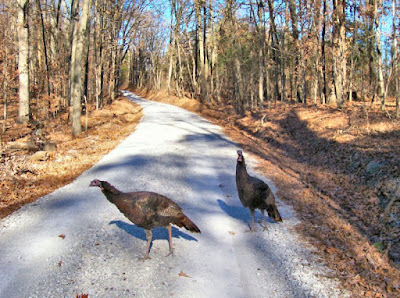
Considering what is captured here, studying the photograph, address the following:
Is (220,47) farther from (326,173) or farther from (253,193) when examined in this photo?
(253,193)

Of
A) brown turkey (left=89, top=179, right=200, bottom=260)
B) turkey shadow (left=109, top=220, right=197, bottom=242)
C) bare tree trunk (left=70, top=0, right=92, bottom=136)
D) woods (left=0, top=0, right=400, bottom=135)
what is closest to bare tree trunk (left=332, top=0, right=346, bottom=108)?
woods (left=0, top=0, right=400, bottom=135)

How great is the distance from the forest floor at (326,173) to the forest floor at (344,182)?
0.02 metres

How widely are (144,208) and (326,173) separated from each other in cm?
856

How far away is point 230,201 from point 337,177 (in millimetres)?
4785

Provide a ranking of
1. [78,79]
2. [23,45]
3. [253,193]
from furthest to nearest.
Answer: [23,45], [78,79], [253,193]

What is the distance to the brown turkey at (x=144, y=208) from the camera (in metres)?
5.30

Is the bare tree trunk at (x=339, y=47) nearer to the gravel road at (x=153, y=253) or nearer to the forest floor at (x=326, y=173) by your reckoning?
the forest floor at (x=326, y=173)

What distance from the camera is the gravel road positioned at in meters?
4.78

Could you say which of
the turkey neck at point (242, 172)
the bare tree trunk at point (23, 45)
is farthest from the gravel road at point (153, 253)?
the bare tree trunk at point (23, 45)

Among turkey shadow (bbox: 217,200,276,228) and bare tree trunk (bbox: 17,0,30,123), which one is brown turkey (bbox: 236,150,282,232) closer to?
turkey shadow (bbox: 217,200,276,228)

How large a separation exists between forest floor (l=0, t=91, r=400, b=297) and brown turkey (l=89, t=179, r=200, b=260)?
2803 millimetres

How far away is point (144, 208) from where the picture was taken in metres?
5.32

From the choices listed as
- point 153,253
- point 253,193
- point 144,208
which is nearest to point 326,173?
point 253,193

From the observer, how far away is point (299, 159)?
571 inches
